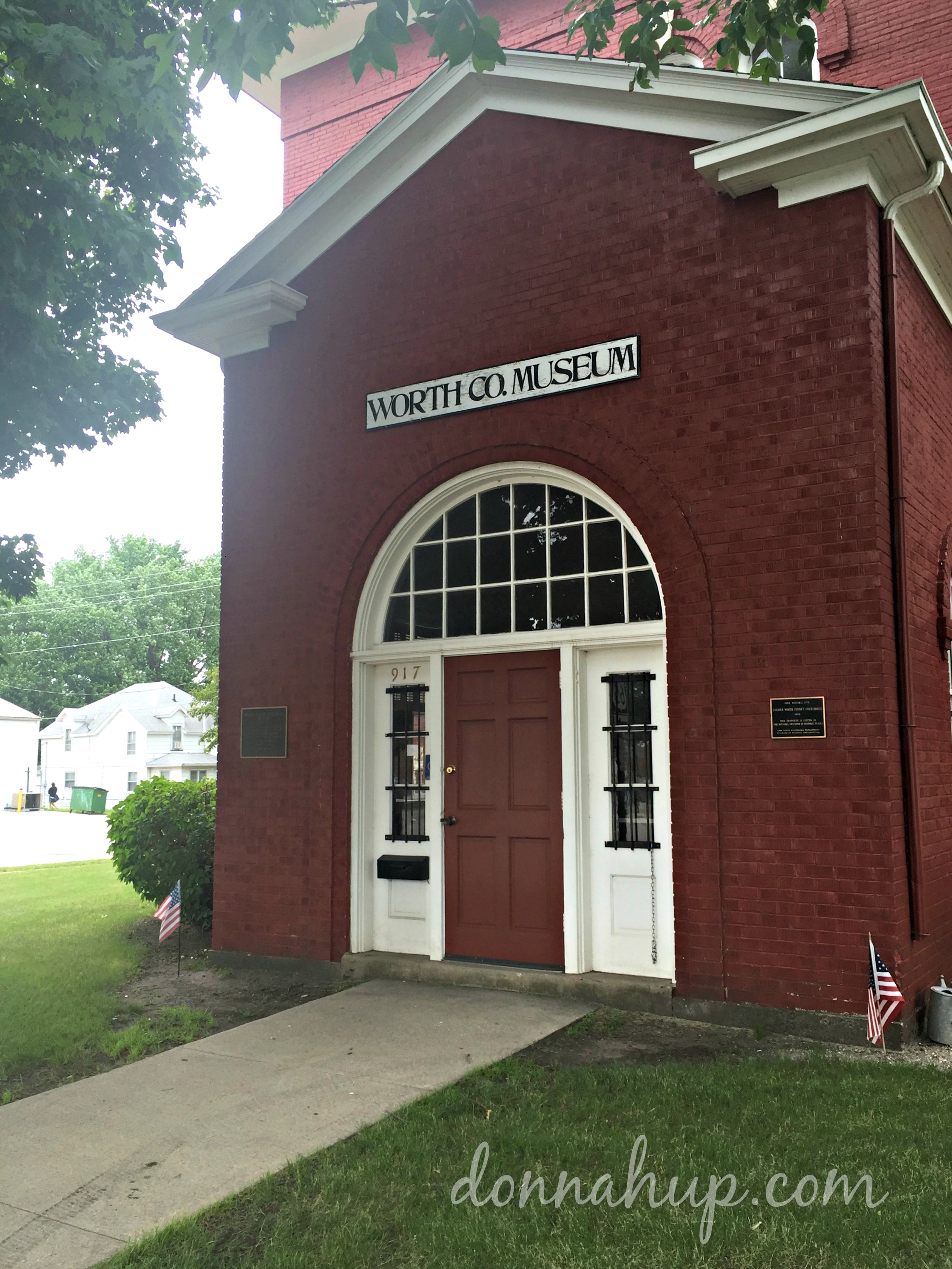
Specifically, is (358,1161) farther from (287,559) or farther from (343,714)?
(287,559)

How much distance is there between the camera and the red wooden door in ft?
24.1

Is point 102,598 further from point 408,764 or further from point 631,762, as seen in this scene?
point 631,762

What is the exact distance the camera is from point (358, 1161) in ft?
14.0

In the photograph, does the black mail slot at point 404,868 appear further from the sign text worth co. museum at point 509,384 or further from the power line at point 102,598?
the power line at point 102,598

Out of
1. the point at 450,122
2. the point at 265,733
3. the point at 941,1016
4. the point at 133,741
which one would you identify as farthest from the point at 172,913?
the point at 133,741

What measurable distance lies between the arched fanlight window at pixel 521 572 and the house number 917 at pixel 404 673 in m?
0.23

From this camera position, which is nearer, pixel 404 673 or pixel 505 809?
pixel 505 809

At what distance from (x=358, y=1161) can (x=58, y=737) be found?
181 ft

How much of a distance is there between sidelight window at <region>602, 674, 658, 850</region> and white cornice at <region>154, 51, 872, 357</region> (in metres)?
3.66

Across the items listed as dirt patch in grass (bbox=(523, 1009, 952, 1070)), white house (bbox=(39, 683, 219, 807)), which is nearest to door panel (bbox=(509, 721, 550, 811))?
dirt patch in grass (bbox=(523, 1009, 952, 1070))

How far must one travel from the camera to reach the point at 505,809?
7.55 m

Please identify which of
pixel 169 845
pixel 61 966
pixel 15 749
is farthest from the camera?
pixel 15 749

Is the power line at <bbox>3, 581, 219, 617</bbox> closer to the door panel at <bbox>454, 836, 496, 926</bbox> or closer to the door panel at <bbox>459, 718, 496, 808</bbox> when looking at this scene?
the door panel at <bbox>459, 718, 496, 808</bbox>

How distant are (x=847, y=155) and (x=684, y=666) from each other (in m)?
3.32
